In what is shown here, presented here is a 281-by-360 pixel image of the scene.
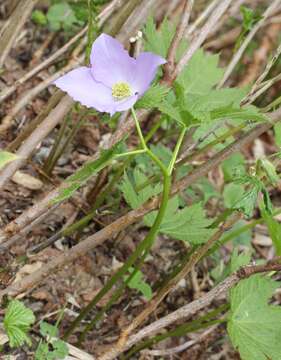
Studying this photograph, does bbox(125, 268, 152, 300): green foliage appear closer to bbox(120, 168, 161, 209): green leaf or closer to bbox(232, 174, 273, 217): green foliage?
bbox(120, 168, 161, 209): green leaf

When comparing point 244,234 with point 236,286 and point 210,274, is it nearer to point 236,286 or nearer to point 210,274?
point 210,274

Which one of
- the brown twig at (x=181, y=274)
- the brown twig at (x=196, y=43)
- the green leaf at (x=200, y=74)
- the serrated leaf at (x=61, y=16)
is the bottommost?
the brown twig at (x=181, y=274)

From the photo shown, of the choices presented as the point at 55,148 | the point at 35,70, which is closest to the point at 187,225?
the point at 55,148

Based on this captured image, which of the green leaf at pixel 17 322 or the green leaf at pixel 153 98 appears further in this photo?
the green leaf at pixel 17 322

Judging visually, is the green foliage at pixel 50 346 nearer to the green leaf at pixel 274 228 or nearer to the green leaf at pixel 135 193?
the green leaf at pixel 135 193

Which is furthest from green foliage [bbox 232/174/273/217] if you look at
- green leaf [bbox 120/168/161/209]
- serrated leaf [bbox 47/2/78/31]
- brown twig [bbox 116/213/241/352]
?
serrated leaf [bbox 47/2/78/31]

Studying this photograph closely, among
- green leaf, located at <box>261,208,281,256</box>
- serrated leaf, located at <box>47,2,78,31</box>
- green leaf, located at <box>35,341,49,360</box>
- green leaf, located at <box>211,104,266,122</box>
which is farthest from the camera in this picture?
serrated leaf, located at <box>47,2,78,31</box>

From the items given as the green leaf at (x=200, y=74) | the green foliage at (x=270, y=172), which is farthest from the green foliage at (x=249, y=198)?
the green leaf at (x=200, y=74)
